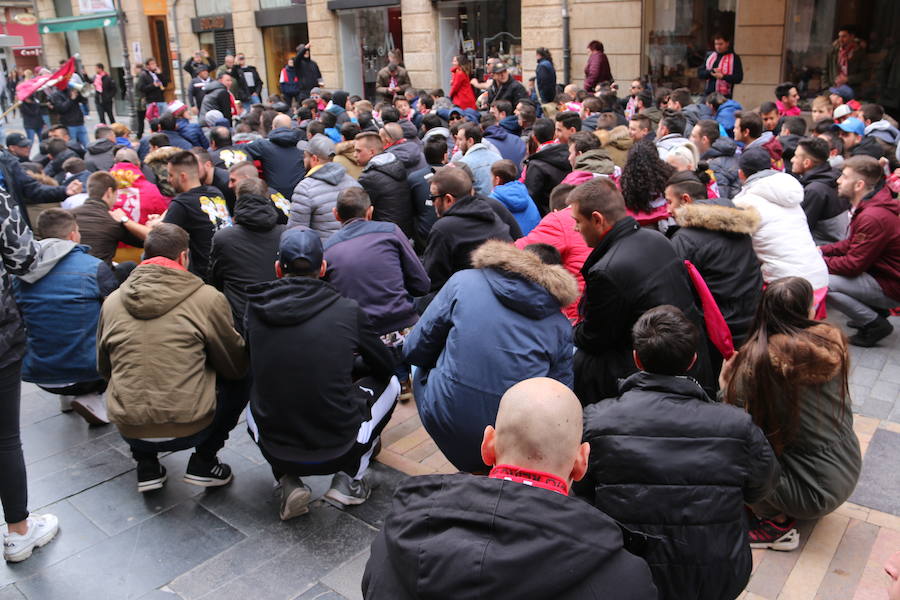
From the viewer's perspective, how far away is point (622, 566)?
75.5 inches

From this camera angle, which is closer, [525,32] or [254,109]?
[254,109]

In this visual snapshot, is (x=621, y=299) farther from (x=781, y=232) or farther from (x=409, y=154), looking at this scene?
(x=409, y=154)

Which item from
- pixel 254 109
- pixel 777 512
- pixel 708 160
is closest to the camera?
pixel 777 512

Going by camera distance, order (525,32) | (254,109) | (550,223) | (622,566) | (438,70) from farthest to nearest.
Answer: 1. (438,70)
2. (525,32)
3. (254,109)
4. (550,223)
5. (622,566)

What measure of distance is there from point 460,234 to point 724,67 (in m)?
8.93

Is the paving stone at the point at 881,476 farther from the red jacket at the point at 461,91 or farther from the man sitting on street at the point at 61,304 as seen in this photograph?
the red jacket at the point at 461,91

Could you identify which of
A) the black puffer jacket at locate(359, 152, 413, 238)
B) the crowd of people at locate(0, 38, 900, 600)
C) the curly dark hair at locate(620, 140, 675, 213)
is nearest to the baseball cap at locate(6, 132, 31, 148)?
the crowd of people at locate(0, 38, 900, 600)

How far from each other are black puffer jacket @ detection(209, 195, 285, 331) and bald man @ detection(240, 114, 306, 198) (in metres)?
3.11

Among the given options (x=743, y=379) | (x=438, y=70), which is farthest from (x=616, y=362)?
(x=438, y=70)

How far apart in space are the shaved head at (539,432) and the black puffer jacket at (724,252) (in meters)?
2.55

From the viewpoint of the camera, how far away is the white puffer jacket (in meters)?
4.99

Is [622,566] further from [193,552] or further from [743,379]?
[193,552]

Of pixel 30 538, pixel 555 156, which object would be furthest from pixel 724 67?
pixel 30 538

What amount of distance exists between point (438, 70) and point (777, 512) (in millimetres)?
15319
